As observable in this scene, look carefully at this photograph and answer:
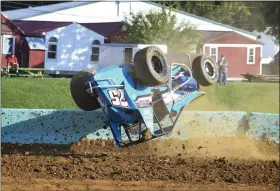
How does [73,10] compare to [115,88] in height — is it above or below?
above

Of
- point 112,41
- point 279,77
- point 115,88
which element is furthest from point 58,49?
point 279,77

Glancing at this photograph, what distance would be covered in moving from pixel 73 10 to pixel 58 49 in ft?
3.80

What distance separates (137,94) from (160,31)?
15.3 meters

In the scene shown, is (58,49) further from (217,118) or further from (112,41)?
(217,118)

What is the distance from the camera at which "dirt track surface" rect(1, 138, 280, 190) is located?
697 centimetres

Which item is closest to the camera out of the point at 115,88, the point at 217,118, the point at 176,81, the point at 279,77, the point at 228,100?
the point at 115,88

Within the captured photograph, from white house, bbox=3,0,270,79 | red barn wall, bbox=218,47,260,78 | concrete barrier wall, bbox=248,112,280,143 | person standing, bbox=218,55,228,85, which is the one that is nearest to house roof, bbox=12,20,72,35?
white house, bbox=3,0,270,79

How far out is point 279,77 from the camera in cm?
2689

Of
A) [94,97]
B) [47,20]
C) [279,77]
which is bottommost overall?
[279,77]

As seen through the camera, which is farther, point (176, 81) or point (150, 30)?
point (150, 30)

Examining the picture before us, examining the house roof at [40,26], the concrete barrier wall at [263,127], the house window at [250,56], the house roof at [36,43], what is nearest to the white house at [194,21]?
the house window at [250,56]

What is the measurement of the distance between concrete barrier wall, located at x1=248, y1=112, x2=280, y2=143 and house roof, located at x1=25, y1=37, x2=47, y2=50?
220 inches

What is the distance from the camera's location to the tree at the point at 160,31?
2088cm

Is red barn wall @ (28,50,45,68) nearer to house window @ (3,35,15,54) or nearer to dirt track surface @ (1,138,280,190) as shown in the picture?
house window @ (3,35,15,54)
